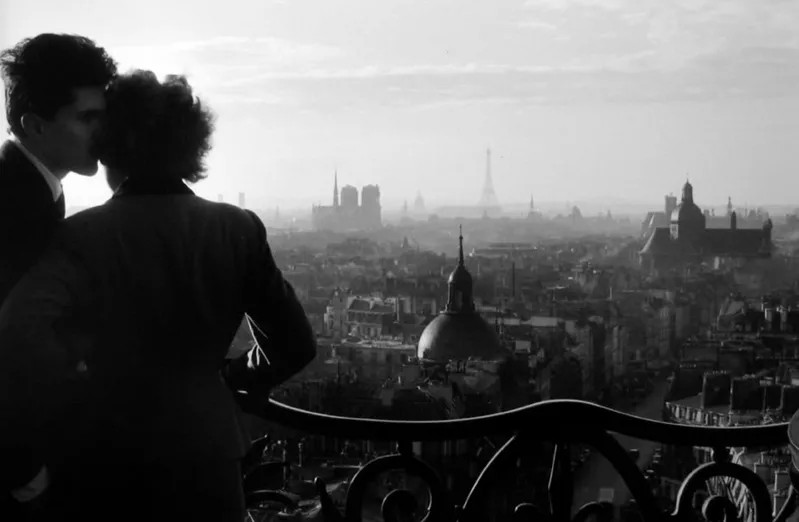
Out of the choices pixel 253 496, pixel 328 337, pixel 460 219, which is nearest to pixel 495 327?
pixel 328 337

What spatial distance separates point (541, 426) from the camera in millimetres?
1321

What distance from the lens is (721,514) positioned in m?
1.34

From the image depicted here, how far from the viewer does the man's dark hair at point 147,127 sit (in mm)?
1082

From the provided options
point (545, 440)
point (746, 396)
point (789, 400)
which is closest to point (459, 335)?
point (746, 396)

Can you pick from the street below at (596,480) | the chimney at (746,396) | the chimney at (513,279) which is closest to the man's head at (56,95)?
the street below at (596,480)

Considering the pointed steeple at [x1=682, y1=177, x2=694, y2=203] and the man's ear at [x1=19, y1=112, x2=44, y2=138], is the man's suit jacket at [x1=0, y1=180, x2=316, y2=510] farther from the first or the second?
the pointed steeple at [x1=682, y1=177, x2=694, y2=203]

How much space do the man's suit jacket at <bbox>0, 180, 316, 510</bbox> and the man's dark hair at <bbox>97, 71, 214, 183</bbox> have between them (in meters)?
0.02

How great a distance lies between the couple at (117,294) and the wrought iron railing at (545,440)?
0.24m

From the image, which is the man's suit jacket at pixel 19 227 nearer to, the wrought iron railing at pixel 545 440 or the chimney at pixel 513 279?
the wrought iron railing at pixel 545 440

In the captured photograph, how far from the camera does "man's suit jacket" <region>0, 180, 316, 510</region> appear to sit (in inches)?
39.3

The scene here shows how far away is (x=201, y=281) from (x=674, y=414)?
1234 cm

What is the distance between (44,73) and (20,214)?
15cm

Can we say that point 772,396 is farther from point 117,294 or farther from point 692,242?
point 692,242

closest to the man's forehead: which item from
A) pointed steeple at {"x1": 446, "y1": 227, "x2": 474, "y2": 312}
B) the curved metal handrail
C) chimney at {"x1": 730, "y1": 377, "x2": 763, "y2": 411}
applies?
the curved metal handrail
